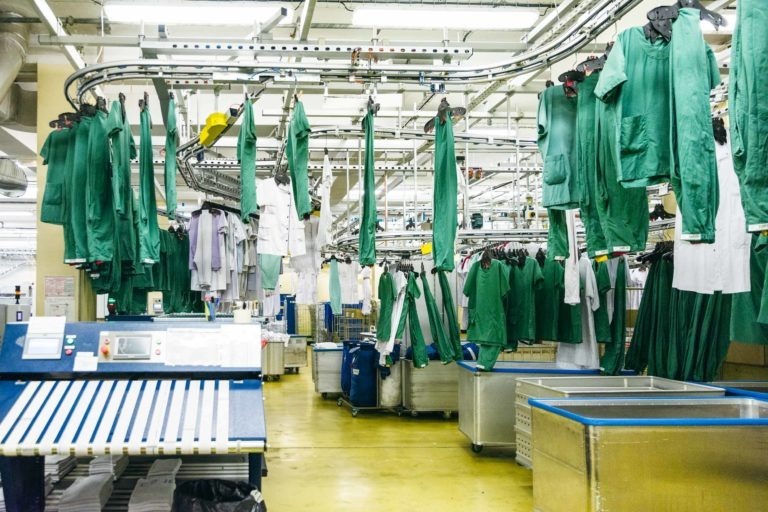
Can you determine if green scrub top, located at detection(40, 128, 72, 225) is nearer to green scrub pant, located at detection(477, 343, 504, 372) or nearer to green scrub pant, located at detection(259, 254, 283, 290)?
green scrub pant, located at detection(259, 254, 283, 290)

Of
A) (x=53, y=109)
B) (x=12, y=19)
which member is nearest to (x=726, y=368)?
(x=53, y=109)

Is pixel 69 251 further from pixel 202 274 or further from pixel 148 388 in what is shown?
pixel 202 274

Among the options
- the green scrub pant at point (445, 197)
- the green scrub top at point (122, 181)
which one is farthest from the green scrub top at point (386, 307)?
the green scrub top at point (122, 181)

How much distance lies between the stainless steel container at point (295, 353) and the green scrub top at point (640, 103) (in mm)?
11032

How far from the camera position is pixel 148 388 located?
2908mm

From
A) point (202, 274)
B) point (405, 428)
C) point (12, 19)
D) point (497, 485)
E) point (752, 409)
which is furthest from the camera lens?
point (405, 428)

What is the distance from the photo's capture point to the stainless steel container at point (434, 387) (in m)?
8.12

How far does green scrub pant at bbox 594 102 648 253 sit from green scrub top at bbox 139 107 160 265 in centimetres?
284

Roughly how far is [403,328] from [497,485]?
282 centimetres

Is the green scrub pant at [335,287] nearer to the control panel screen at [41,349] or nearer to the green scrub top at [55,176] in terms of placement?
the green scrub top at [55,176]

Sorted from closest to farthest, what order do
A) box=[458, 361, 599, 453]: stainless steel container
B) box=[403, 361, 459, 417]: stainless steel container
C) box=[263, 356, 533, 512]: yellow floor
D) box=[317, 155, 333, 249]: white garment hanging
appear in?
1. box=[263, 356, 533, 512]: yellow floor
2. box=[317, 155, 333, 249]: white garment hanging
3. box=[458, 361, 599, 453]: stainless steel container
4. box=[403, 361, 459, 417]: stainless steel container

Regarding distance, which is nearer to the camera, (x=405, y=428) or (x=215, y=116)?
(x=215, y=116)

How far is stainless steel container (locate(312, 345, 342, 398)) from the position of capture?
32.1ft

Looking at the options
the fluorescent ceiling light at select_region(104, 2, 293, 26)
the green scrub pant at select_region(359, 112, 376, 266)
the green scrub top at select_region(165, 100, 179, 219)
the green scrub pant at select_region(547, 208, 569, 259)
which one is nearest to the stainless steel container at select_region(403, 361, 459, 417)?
the green scrub pant at select_region(359, 112, 376, 266)
